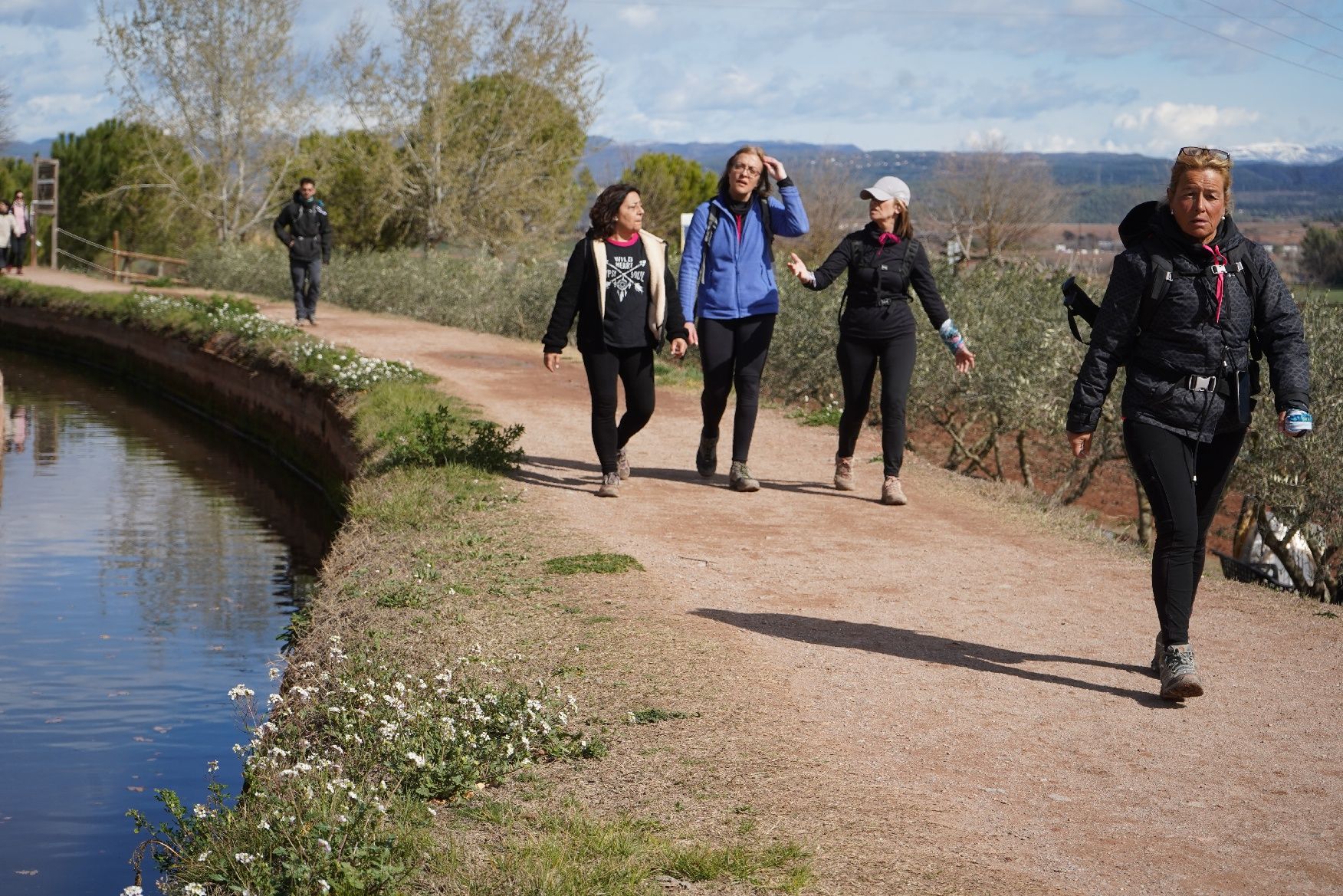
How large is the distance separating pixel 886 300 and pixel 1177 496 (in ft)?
12.2

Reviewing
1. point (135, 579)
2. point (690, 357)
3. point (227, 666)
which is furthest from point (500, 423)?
point (690, 357)

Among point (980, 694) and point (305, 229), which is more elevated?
point (305, 229)

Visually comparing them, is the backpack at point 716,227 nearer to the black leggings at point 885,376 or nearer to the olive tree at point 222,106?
the black leggings at point 885,376

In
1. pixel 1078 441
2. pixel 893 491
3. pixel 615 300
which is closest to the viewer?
pixel 1078 441

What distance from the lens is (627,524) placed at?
883 cm

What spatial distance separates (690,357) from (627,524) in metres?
9.21

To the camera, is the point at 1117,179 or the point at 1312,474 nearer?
the point at 1312,474

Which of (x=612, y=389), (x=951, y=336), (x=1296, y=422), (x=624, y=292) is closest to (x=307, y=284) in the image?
(x=612, y=389)

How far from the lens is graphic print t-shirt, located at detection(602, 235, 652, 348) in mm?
9125

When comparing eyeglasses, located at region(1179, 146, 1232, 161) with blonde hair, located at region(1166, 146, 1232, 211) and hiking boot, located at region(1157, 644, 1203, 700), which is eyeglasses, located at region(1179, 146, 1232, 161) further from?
hiking boot, located at region(1157, 644, 1203, 700)

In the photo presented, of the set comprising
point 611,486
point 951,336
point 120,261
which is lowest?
point 611,486

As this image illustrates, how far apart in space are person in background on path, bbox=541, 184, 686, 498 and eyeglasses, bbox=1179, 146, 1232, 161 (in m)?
3.96

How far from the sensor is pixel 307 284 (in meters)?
21.2

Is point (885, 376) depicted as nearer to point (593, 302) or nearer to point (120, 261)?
A: point (593, 302)
